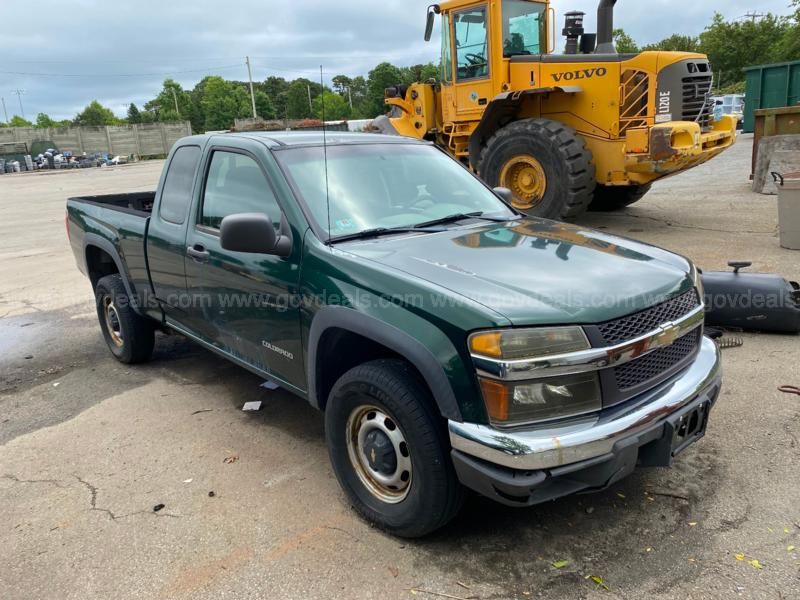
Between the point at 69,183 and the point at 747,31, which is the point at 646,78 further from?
the point at 747,31

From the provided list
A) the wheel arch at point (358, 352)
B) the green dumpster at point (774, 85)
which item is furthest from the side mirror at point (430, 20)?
the green dumpster at point (774, 85)

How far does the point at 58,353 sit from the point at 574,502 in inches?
190

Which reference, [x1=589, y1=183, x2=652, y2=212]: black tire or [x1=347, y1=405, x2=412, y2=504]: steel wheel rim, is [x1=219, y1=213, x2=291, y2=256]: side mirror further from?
[x1=589, y1=183, x2=652, y2=212]: black tire

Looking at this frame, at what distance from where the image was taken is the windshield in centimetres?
333

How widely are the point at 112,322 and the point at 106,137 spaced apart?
54.6 meters

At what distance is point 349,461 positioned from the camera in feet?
9.86

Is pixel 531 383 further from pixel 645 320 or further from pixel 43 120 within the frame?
pixel 43 120

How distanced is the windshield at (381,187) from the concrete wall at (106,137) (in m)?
51.4

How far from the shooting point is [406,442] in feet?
8.67

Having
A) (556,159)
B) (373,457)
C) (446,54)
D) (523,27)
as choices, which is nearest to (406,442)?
(373,457)

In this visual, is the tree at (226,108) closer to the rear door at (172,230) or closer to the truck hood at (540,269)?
the rear door at (172,230)

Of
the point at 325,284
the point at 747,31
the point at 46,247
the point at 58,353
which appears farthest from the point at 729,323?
the point at 747,31

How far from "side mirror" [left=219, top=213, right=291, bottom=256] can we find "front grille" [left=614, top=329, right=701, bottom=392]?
1719 millimetres

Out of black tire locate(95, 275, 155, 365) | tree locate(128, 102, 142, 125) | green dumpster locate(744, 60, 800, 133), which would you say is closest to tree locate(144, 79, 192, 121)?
tree locate(128, 102, 142, 125)
